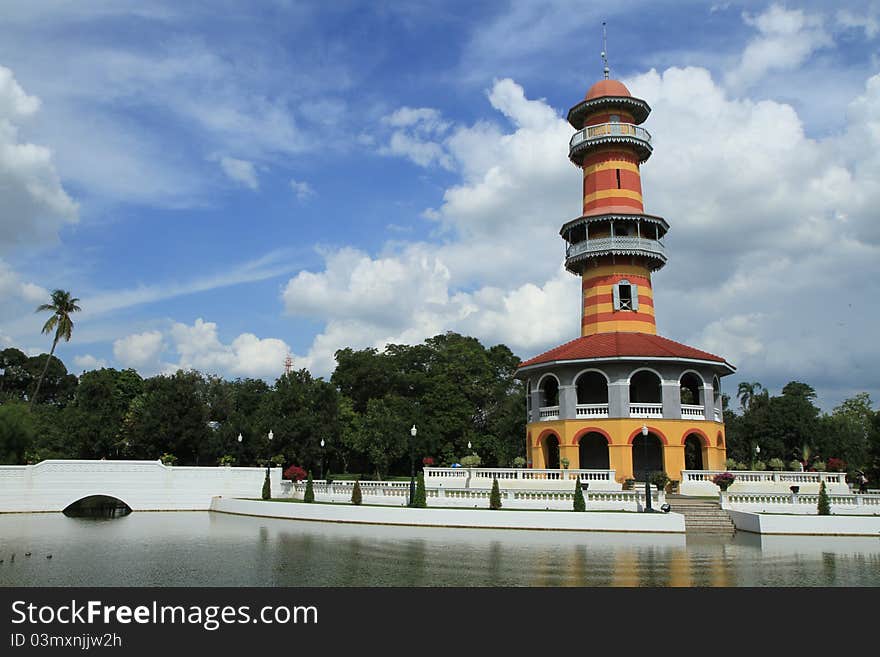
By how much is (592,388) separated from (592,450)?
360cm

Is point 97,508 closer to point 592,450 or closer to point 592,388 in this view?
point 592,450

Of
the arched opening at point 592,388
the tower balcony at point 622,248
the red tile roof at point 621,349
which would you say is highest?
the tower balcony at point 622,248

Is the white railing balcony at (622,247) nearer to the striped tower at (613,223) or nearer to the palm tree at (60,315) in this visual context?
the striped tower at (613,223)

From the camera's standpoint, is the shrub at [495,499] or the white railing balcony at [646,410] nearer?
the shrub at [495,499]

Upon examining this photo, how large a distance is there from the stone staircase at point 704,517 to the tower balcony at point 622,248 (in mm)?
16907

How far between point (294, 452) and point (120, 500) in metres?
10.6

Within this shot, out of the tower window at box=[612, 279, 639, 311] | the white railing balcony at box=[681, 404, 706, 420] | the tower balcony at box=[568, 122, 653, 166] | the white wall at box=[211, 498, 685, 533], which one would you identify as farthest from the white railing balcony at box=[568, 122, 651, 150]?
the white wall at box=[211, 498, 685, 533]

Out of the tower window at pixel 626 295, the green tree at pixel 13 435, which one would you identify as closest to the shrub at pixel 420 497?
the tower window at pixel 626 295

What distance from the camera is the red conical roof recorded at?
147ft

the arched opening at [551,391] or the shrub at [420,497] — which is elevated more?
the arched opening at [551,391]

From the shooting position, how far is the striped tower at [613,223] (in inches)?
1651

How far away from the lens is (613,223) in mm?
42594
